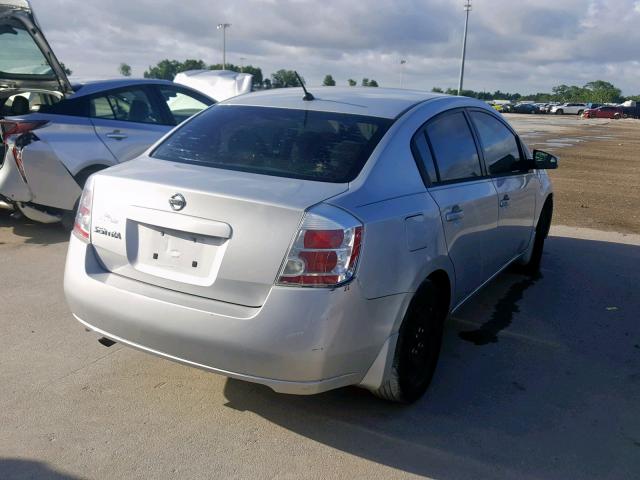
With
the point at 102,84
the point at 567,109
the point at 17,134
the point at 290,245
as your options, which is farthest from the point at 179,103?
the point at 567,109

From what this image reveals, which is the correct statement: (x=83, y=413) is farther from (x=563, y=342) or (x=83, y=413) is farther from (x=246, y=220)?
(x=563, y=342)

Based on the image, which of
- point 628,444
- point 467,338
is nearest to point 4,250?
point 467,338

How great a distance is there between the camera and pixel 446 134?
4102 millimetres

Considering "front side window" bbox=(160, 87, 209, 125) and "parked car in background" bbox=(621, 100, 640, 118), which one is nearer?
"front side window" bbox=(160, 87, 209, 125)

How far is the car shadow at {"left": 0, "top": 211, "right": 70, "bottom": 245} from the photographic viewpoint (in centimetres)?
680

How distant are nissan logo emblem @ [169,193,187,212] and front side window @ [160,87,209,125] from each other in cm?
500

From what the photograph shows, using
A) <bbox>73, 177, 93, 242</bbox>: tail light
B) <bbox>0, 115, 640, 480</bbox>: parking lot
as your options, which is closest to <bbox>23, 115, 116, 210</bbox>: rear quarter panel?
<bbox>0, 115, 640, 480</bbox>: parking lot

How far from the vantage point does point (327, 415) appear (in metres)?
3.44

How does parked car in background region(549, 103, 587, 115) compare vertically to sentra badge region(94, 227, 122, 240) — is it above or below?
below

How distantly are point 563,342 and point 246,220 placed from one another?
2.74 m

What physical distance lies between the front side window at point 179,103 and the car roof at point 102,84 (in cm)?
22

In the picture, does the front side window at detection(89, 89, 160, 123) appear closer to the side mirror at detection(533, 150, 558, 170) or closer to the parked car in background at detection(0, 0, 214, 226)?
the parked car in background at detection(0, 0, 214, 226)

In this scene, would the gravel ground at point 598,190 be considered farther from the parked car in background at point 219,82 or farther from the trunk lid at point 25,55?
the parked car in background at point 219,82

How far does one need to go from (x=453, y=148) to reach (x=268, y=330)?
77.3 inches
